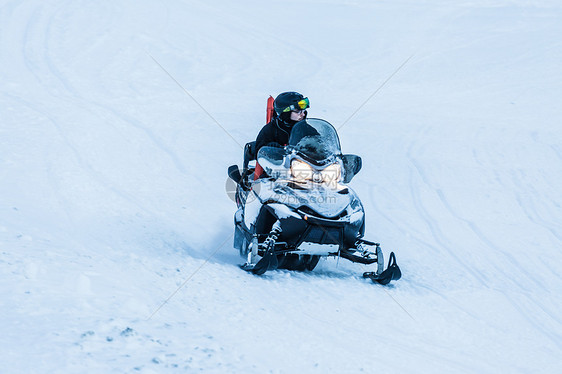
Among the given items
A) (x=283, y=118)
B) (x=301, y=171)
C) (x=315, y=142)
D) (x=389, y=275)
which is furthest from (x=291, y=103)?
(x=389, y=275)

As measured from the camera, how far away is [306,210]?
5465 mm

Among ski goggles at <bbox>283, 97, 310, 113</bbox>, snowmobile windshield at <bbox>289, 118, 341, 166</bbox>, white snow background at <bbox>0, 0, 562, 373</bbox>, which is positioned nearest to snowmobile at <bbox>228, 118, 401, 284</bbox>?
snowmobile windshield at <bbox>289, 118, 341, 166</bbox>

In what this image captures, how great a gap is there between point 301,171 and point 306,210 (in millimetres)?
398

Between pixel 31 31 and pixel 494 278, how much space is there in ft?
37.3

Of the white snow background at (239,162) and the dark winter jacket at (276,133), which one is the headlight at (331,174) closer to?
the white snow background at (239,162)

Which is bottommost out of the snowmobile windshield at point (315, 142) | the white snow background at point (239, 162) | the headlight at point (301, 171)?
the white snow background at point (239, 162)

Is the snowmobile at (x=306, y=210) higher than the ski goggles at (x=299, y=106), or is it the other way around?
the ski goggles at (x=299, y=106)

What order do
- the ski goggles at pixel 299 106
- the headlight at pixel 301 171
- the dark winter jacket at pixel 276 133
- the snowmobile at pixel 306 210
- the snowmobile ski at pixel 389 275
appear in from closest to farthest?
1. the snowmobile at pixel 306 210
2. the snowmobile ski at pixel 389 275
3. the headlight at pixel 301 171
4. the ski goggles at pixel 299 106
5. the dark winter jacket at pixel 276 133

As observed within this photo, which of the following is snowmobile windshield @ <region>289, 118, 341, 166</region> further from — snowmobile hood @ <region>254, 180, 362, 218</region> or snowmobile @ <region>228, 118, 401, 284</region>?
snowmobile hood @ <region>254, 180, 362, 218</region>

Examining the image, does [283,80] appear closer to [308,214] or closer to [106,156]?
[106,156]

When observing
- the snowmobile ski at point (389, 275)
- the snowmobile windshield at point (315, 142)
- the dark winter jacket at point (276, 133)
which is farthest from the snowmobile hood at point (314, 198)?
the dark winter jacket at point (276, 133)

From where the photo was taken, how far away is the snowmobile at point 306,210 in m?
5.43

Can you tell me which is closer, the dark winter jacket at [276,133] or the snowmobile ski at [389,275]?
the snowmobile ski at [389,275]

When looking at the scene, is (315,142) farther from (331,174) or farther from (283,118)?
(283,118)
